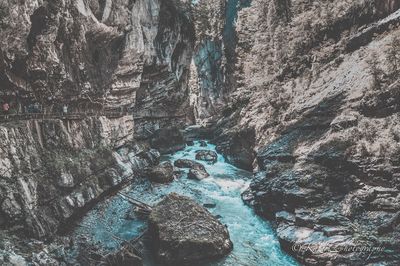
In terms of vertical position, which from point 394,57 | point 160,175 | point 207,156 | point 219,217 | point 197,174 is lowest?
point 219,217

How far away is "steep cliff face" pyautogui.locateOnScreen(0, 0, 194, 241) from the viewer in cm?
2086

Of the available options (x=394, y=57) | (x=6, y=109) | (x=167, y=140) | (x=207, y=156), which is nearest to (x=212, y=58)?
(x=167, y=140)

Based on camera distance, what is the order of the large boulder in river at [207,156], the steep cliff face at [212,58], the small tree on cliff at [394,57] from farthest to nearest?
the steep cliff face at [212,58], the large boulder in river at [207,156], the small tree on cliff at [394,57]

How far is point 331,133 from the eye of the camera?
26.1 m

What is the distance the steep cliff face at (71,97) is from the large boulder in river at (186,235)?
6185 mm

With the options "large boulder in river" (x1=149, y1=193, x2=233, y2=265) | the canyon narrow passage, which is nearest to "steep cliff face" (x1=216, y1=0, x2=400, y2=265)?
the canyon narrow passage

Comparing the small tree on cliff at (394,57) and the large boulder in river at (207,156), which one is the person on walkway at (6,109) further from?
the large boulder in river at (207,156)

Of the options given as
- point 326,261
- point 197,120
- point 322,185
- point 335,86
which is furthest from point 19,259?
point 197,120

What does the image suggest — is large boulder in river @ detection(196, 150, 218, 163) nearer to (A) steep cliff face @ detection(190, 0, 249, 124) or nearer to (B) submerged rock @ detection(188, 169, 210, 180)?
(B) submerged rock @ detection(188, 169, 210, 180)

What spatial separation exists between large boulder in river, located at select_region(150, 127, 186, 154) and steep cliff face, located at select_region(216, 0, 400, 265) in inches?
369

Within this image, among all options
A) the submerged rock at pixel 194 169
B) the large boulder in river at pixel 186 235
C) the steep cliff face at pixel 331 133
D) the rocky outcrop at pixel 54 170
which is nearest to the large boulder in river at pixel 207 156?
the steep cliff face at pixel 331 133

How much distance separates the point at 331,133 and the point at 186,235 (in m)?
12.7

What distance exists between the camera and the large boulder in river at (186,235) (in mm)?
20641

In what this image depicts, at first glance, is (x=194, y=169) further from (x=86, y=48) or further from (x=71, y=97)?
(x=86, y=48)
